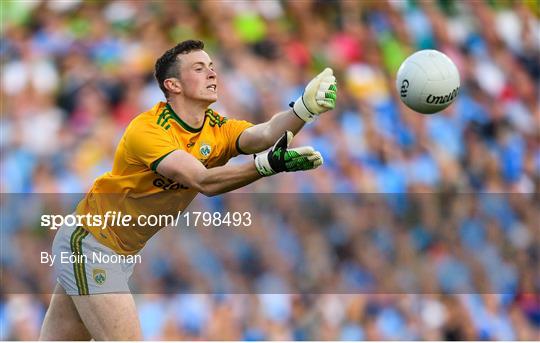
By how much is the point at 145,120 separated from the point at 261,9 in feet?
18.9

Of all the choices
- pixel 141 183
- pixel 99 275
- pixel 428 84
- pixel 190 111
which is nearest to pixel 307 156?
pixel 190 111

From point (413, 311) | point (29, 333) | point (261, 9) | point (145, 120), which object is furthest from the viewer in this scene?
point (261, 9)

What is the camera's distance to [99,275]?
648 cm

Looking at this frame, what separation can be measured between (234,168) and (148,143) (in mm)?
638

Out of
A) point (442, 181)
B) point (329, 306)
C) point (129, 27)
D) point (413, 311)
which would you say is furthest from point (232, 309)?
point (129, 27)

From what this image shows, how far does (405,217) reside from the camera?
11.0 metres

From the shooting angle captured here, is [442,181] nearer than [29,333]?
No

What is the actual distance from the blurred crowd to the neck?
3.87 metres

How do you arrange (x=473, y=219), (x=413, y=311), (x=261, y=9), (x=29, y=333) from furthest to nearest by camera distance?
(x=261, y=9), (x=473, y=219), (x=413, y=311), (x=29, y=333)

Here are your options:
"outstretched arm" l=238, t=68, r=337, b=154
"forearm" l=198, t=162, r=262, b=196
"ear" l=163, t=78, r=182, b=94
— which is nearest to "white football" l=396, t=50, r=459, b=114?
"outstretched arm" l=238, t=68, r=337, b=154

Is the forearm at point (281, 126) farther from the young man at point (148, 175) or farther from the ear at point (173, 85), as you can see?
the ear at point (173, 85)

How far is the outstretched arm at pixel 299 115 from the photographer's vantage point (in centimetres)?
646

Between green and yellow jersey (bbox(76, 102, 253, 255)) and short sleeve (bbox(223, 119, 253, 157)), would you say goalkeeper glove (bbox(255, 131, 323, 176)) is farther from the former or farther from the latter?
short sleeve (bbox(223, 119, 253, 157))

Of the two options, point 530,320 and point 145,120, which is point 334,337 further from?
point 145,120
